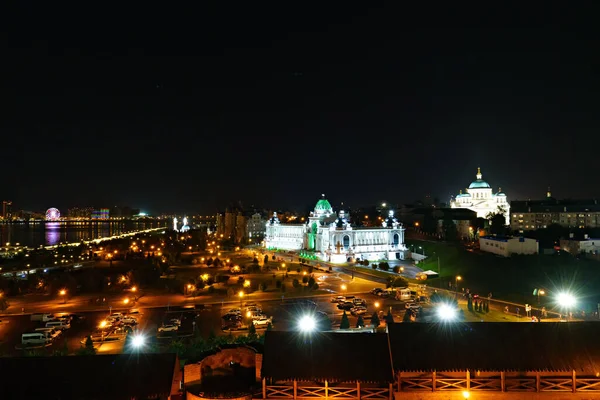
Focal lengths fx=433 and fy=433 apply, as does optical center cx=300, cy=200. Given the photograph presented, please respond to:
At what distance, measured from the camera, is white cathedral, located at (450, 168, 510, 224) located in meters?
74.4

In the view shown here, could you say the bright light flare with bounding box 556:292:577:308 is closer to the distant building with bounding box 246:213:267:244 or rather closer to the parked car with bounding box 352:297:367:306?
the parked car with bounding box 352:297:367:306

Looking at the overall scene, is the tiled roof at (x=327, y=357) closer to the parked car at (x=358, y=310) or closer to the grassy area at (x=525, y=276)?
the parked car at (x=358, y=310)

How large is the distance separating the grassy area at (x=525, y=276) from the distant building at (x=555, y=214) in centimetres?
2474

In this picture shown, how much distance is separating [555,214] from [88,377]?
2453 inches

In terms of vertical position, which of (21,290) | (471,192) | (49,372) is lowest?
(21,290)

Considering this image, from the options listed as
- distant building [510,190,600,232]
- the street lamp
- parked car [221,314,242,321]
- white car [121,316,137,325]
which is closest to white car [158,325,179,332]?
white car [121,316,137,325]

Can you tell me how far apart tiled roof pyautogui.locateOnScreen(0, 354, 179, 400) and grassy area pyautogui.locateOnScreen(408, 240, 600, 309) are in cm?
2318

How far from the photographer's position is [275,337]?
11750mm

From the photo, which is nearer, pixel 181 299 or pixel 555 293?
pixel 555 293

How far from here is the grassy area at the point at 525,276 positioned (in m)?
28.1

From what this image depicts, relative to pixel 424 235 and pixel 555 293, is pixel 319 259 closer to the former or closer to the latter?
pixel 424 235

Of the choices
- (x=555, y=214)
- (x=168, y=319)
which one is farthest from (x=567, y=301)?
(x=555, y=214)

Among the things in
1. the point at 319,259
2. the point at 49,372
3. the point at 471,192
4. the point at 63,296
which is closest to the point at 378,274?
the point at 319,259

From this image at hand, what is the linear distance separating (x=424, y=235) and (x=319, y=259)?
19.0 m
